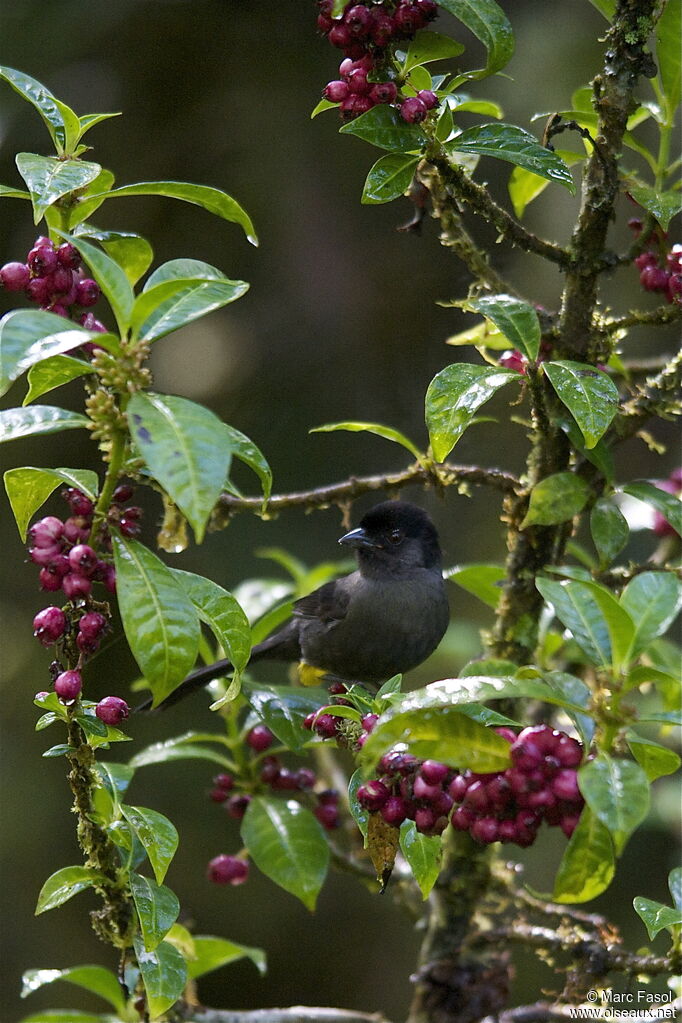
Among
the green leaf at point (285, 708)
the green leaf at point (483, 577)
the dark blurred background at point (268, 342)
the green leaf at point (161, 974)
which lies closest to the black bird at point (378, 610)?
the green leaf at point (483, 577)

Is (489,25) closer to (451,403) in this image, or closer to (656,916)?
(451,403)

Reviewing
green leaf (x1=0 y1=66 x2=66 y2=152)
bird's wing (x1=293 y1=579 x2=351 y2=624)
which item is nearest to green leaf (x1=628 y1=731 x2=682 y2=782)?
green leaf (x1=0 y1=66 x2=66 y2=152)

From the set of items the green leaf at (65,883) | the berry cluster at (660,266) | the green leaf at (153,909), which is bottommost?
the green leaf at (65,883)

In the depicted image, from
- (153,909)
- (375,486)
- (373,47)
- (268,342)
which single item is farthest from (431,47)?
(268,342)

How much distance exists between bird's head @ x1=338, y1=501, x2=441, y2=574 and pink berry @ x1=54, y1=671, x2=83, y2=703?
199 centimetres

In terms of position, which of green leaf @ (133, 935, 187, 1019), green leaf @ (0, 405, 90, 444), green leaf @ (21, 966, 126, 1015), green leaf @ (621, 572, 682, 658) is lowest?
green leaf @ (21, 966, 126, 1015)

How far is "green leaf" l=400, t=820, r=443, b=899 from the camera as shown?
1.79 meters

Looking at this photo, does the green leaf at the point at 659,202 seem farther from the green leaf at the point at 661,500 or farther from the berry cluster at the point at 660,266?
the green leaf at the point at 661,500

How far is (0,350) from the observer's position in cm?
140

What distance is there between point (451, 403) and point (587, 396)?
259 millimetres

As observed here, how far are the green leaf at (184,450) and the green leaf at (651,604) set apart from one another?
0.70m

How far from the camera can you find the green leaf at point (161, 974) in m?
1.85

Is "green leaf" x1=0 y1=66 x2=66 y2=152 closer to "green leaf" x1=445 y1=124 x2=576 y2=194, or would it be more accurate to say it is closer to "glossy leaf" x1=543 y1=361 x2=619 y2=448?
"green leaf" x1=445 y1=124 x2=576 y2=194

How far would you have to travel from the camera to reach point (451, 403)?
6.48ft
